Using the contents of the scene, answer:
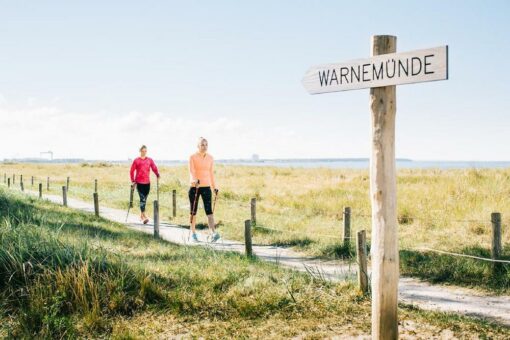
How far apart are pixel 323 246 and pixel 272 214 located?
591cm

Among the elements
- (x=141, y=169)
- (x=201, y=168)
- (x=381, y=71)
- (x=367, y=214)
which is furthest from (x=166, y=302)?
(x=367, y=214)

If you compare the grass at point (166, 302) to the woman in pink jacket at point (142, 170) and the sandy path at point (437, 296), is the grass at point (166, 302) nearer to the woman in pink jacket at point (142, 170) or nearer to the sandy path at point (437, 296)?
the sandy path at point (437, 296)

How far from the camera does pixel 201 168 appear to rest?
10570 millimetres

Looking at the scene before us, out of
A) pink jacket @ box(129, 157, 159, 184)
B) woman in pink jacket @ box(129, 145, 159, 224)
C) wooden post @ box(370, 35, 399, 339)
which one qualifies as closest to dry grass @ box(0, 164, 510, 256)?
woman in pink jacket @ box(129, 145, 159, 224)

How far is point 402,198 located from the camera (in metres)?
16.6

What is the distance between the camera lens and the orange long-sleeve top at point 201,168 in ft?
34.5

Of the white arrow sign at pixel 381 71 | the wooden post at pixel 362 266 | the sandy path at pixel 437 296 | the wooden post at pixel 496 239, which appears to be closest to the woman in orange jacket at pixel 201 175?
the sandy path at pixel 437 296

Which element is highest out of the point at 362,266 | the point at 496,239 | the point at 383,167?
the point at 383,167

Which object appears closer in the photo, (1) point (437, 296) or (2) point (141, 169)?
(1) point (437, 296)

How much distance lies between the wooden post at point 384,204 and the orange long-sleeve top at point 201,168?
6.73 meters

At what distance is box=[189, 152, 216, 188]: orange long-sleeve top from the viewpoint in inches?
414

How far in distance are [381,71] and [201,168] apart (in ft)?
23.0

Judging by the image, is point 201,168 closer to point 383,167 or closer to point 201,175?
point 201,175

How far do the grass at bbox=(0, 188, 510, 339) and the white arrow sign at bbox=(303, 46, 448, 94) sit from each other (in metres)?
2.57
